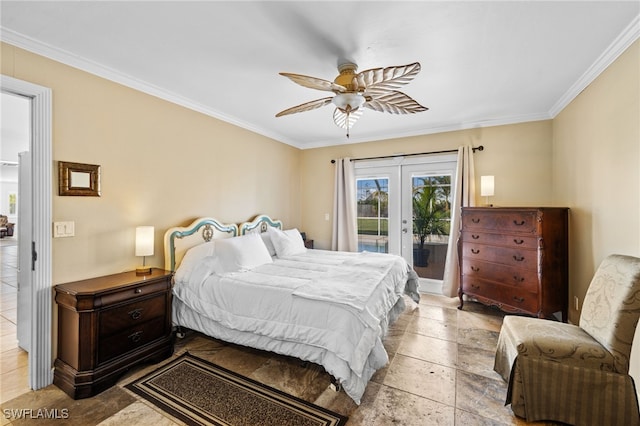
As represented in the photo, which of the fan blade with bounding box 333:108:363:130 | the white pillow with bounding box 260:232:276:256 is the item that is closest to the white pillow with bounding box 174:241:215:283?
the white pillow with bounding box 260:232:276:256

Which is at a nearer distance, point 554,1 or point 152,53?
point 554,1

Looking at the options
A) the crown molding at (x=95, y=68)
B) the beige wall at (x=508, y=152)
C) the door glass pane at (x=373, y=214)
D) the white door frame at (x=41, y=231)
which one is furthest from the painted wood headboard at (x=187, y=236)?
the beige wall at (x=508, y=152)

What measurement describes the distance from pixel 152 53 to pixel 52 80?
790mm

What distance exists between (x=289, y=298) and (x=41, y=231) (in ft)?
6.36

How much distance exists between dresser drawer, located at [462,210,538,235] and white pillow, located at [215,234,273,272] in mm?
2604

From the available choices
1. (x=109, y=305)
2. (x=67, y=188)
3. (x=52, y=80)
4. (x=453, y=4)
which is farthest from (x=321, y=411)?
(x=52, y=80)

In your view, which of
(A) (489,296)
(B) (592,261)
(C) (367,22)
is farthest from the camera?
(A) (489,296)

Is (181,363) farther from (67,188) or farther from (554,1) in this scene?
(554,1)

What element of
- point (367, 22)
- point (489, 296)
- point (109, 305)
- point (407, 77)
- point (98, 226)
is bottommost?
point (489, 296)

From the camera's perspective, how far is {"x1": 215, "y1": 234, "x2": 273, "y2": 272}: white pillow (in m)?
2.96

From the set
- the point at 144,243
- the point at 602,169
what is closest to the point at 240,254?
the point at 144,243

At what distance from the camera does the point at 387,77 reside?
1938 mm

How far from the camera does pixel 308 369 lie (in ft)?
7.78

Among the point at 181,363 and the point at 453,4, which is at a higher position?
the point at 453,4
